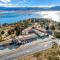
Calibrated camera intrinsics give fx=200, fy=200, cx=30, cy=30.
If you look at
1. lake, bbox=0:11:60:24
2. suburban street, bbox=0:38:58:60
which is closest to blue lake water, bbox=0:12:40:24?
lake, bbox=0:11:60:24

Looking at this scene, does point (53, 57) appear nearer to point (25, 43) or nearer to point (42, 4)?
point (25, 43)

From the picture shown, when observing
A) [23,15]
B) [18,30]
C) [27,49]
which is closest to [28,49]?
[27,49]

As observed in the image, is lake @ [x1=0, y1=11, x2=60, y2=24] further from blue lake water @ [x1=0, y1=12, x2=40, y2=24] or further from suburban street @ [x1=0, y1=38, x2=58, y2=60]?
suburban street @ [x1=0, y1=38, x2=58, y2=60]

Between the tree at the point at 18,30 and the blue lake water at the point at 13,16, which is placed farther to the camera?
the tree at the point at 18,30

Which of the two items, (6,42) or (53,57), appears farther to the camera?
(53,57)

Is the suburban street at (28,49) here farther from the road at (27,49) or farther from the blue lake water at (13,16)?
the blue lake water at (13,16)

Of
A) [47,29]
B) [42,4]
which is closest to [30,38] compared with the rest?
[47,29]

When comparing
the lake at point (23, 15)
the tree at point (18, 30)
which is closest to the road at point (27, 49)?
the tree at point (18, 30)

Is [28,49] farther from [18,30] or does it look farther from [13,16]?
[13,16]
